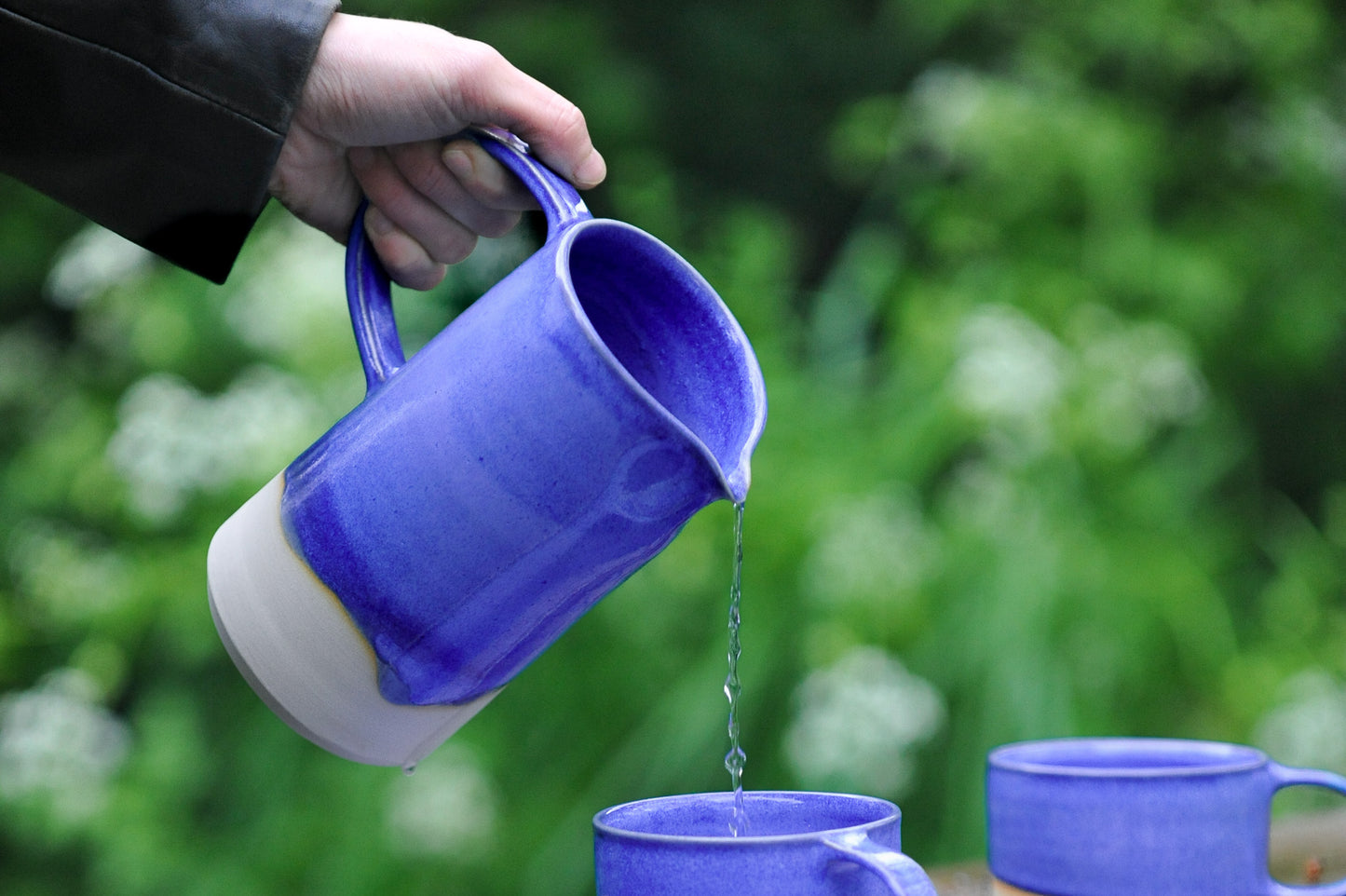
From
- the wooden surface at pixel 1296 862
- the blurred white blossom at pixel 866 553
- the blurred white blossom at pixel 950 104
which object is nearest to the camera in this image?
the wooden surface at pixel 1296 862

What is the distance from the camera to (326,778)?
1.85 m

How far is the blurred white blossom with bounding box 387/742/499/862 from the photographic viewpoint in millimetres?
1704

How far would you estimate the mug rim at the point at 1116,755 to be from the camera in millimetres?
816

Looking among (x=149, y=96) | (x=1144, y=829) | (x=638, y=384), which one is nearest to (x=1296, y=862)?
(x=1144, y=829)

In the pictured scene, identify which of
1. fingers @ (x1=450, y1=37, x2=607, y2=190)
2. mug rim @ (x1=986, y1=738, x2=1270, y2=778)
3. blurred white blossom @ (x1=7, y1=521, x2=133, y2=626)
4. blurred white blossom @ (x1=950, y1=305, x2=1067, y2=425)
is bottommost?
blurred white blossom @ (x1=7, y1=521, x2=133, y2=626)

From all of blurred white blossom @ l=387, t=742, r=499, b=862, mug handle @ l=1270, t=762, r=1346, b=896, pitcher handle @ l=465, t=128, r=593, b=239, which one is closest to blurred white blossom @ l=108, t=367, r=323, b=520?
blurred white blossom @ l=387, t=742, r=499, b=862

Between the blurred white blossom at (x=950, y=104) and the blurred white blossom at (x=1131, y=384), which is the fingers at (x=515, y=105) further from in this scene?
the blurred white blossom at (x=950, y=104)

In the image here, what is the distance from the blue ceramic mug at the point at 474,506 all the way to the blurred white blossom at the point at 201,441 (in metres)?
1.08

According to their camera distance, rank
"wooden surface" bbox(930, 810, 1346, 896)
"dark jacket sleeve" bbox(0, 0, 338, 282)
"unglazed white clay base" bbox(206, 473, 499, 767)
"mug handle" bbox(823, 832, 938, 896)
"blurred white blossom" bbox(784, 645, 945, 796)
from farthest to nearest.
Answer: "blurred white blossom" bbox(784, 645, 945, 796), "wooden surface" bbox(930, 810, 1346, 896), "dark jacket sleeve" bbox(0, 0, 338, 282), "unglazed white clay base" bbox(206, 473, 499, 767), "mug handle" bbox(823, 832, 938, 896)

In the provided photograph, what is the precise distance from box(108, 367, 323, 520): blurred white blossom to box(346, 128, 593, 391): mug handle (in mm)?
979

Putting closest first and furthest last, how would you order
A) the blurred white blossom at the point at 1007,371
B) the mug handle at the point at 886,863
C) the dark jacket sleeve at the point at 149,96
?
1. the mug handle at the point at 886,863
2. the dark jacket sleeve at the point at 149,96
3. the blurred white blossom at the point at 1007,371

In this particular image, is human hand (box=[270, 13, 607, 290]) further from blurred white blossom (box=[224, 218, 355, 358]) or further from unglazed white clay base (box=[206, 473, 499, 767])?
blurred white blossom (box=[224, 218, 355, 358])

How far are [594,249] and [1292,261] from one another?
2351mm

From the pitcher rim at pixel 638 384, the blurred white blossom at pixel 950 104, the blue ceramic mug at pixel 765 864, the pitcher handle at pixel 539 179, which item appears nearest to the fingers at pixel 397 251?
the pitcher handle at pixel 539 179
